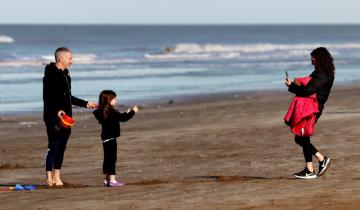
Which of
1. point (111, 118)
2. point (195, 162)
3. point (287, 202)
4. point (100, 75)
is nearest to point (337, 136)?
point (195, 162)

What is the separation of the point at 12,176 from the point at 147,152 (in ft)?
8.42

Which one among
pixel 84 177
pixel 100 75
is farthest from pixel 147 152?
pixel 100 75

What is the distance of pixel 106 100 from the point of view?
31.9 feet

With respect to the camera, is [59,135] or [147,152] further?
[147,152]

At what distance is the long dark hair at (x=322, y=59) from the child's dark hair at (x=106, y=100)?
86.9 inches

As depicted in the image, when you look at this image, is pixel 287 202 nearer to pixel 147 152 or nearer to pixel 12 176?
pixel 12 176

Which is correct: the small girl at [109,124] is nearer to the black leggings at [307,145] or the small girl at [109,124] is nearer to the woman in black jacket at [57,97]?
the woman in black jacket at [57,97]

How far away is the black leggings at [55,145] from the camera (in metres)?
9.58

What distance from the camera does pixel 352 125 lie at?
1441 centimetres

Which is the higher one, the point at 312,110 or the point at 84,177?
the point at 312,110

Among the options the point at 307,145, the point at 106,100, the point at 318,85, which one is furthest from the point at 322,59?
the point at 106,100

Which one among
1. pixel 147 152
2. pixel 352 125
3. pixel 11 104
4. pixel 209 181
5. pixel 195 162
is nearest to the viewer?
pixel 209 181

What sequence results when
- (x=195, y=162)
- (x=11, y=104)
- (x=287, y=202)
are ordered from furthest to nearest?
(x=11, y=104) → (x=195, y=162) → (x=287, y=202)

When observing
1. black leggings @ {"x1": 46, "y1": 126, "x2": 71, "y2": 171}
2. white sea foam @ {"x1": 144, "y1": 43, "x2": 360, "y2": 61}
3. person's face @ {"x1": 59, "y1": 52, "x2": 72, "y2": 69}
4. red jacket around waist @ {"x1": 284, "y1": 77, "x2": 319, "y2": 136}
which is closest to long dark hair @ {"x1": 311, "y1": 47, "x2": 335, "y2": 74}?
red jacket around waist @ {"x1": 284, "y1": 77, "x2": 319, "y2": 136}
